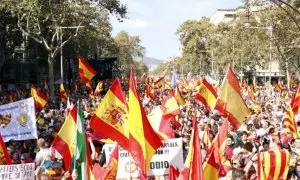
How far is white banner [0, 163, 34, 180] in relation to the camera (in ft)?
25.5

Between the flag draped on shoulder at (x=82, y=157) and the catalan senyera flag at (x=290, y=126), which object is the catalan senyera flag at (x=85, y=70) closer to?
the catalan senyera flag at (x=290, y=126)

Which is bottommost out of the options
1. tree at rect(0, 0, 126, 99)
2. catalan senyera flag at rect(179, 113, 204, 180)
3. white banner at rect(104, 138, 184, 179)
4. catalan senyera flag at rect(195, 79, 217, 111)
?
white banner at rect(104, 138, 184, 179)

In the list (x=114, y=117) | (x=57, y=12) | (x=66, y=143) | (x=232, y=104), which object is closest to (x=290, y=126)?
(x=232, y=104)

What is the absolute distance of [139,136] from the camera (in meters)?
8.02

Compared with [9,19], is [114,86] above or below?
below

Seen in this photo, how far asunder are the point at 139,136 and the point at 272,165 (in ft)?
5.74

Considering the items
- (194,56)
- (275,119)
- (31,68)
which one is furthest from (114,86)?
(194,56)

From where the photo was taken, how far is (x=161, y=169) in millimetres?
9102

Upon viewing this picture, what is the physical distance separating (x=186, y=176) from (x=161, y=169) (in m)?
1.61

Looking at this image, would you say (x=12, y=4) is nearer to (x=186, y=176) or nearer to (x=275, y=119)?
(x=275, y=119)

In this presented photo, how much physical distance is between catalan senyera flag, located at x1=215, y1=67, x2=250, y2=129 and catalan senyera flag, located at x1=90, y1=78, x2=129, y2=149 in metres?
2.81

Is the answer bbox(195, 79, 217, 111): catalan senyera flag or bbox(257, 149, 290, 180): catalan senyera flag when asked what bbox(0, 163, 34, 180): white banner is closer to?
bbox(257, 149, 290, 180): catalan senyera flag

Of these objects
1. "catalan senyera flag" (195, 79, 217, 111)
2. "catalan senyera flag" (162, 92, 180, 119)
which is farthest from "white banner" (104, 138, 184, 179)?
"catalan senyera flag" (195, 79, 217, 111)

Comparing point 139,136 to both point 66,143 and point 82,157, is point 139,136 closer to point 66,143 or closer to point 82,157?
point 82,157
